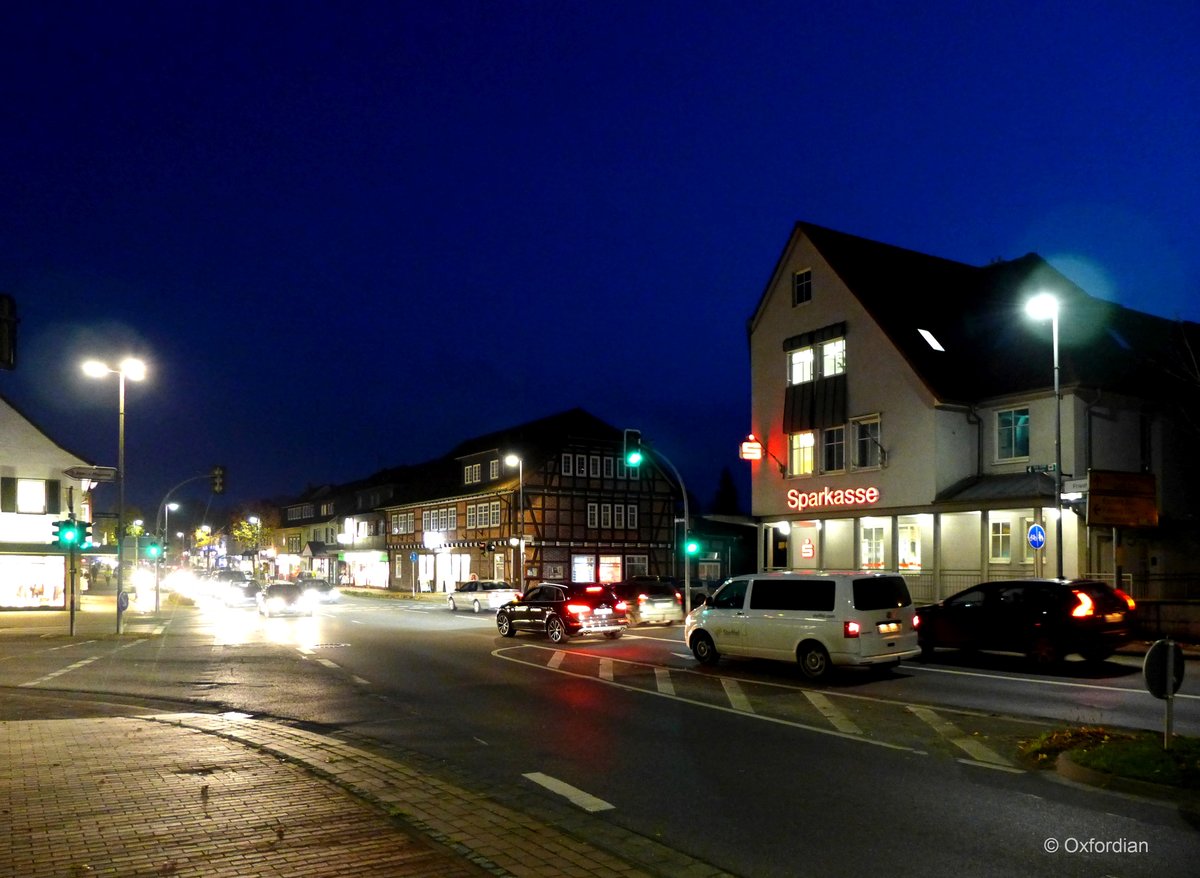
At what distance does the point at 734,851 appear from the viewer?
288 inches

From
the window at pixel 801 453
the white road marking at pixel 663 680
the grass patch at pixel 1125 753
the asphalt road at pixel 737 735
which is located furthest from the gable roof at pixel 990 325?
the grass patch at pixel 1125 753

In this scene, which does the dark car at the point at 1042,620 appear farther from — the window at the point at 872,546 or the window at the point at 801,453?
the window at the point at 801,453

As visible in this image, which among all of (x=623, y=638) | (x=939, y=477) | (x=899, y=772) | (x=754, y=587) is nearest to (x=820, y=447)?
(x=939, y=477)

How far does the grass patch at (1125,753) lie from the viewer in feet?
29.4

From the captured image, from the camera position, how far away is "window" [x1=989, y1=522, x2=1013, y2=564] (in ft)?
104

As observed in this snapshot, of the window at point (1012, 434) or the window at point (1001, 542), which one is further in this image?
the window at point (1012, 434)

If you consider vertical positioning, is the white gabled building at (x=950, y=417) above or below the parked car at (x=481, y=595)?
above

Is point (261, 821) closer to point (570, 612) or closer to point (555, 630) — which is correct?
point (570, 612)

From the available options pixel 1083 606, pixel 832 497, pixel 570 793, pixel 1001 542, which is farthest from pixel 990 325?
pixel 570 793

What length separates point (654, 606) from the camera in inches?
1264

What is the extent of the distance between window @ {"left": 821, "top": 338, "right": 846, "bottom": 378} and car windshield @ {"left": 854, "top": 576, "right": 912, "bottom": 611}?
19181mm

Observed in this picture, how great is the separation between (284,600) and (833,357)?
22013 mm

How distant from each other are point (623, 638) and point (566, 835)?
2028cm

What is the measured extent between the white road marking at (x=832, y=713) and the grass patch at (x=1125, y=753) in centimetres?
204
